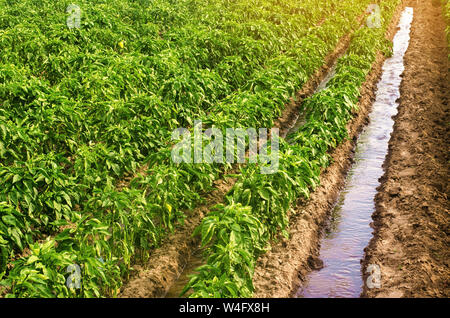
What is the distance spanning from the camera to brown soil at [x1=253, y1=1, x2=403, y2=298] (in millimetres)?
6008

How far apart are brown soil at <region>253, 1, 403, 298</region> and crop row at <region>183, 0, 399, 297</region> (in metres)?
0.18

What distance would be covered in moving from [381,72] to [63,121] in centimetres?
1025

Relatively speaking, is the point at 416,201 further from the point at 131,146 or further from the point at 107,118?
the point at 107,118

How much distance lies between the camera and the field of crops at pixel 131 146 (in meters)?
5.23

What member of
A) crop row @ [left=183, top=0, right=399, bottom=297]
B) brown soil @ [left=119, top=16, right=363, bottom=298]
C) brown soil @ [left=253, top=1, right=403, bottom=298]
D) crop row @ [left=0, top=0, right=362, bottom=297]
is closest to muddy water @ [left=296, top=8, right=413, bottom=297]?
brown soil @ [left=253, top=1, right=403, bottom=298]

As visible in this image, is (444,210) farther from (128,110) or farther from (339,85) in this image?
(128,110)

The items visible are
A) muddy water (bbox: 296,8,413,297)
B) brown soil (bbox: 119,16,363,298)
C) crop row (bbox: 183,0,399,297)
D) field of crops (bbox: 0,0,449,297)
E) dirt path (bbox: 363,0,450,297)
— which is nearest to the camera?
crop row (bbox: 183,0,399,297)

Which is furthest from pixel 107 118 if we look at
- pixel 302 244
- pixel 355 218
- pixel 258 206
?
pixel 355 218

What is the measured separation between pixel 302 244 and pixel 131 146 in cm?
283

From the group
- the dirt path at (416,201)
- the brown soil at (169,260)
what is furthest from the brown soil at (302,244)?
the brown soil at (169,260)

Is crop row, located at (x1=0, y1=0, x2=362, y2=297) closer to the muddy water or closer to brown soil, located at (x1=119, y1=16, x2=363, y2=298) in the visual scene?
brown soil, located at (x1=119, y1=16, x2=363, y2=298)

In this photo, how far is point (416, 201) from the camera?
7.48 m

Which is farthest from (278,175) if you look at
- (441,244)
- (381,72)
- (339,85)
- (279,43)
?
(381,72)

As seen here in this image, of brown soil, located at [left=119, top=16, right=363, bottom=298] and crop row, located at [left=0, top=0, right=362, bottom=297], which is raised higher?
crop row, located at [left=0, top=0, right=362, bottom=297]
